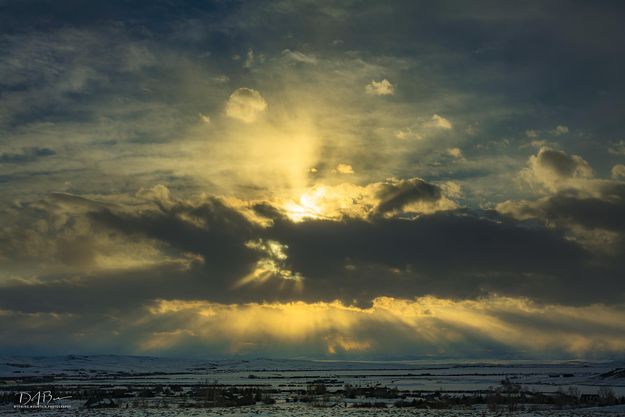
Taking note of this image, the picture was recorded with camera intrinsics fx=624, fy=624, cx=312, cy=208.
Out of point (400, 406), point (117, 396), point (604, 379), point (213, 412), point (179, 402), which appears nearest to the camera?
point (213, 412)

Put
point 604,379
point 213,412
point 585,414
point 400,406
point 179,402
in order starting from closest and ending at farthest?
point 585,414 → point 213,412 → point 400,406 → point 179,402 → point 604,379

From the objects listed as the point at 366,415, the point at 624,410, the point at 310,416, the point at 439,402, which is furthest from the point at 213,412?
the point at 624,410

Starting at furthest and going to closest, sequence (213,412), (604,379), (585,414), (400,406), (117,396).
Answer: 1. (604,379)
2. (117,396)
3. (400,406)
4. (213,412)
5. (585,414)

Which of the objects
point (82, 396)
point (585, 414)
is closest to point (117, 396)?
point (82, 396)

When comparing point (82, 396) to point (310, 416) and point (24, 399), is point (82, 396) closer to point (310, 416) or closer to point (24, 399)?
point (24, 399)

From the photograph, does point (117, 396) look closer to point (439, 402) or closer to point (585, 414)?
point (439, 402)

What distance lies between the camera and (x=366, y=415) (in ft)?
182

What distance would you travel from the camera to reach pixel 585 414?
53.0 m

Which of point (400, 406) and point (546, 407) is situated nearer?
point (546, 407)

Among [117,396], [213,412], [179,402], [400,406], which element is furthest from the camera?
[117,396]

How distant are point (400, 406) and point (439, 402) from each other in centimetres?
498

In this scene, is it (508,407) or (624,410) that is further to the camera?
(508,407)

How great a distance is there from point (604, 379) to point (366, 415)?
3490 inches

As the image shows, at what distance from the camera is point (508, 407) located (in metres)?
61.0
